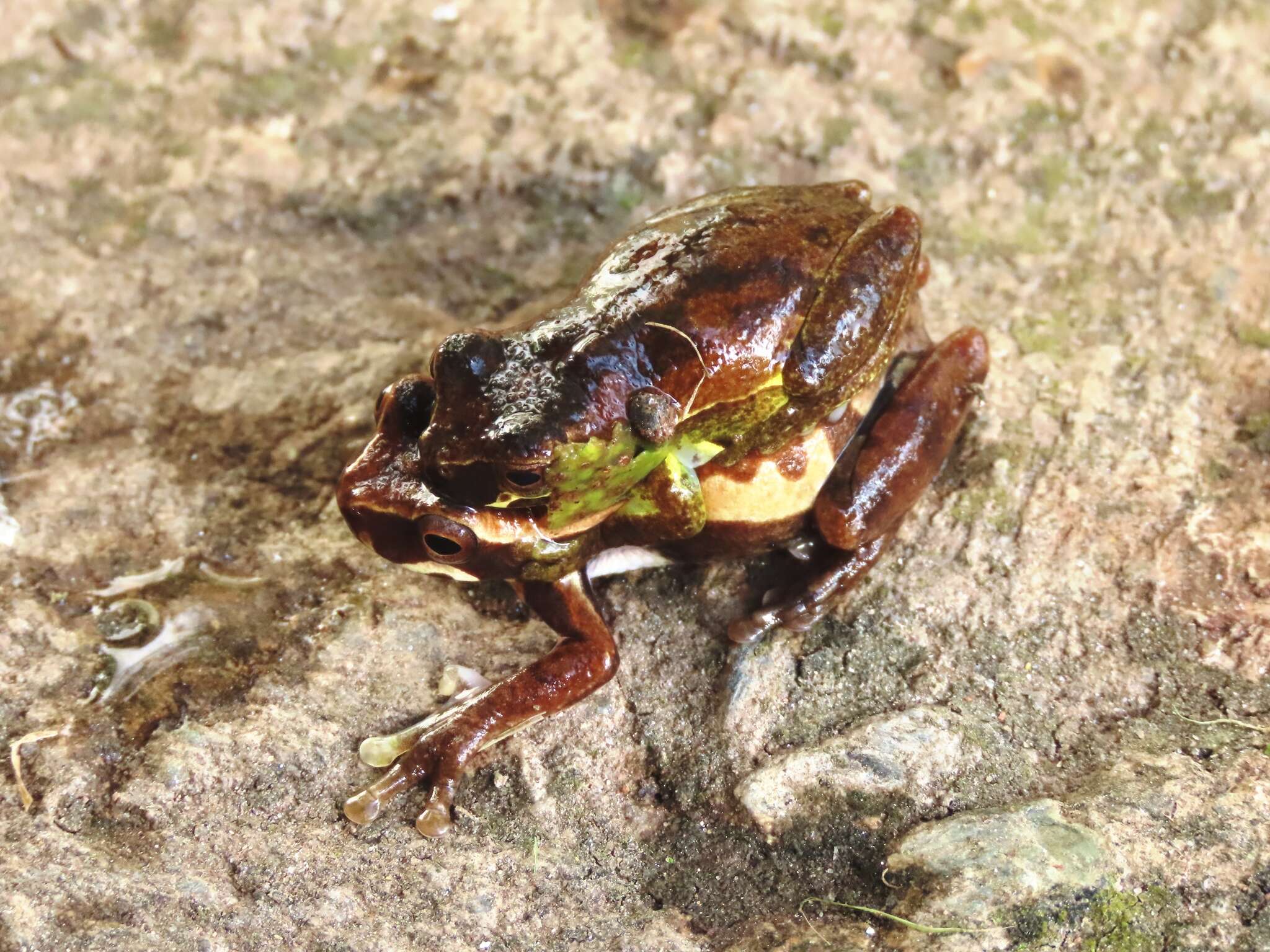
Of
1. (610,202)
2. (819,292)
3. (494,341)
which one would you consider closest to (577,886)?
(494,341)

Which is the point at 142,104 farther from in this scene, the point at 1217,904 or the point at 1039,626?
the point at 1217,904

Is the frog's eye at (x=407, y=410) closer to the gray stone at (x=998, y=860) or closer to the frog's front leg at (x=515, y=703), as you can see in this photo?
the frog's front leg at (x=515, y=703)

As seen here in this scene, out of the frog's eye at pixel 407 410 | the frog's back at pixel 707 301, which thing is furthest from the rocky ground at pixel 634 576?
the frog's back at pixel 707 301

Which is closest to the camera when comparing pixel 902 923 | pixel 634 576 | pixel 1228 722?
pixel 902 923

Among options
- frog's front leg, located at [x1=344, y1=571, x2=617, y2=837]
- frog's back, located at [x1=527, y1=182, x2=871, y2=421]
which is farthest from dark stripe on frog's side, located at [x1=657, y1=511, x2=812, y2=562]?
frog's back, located at [x1=527, y1=182, x2=871, y2=421]

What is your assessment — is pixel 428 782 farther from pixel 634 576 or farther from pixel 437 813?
pixel 634 576

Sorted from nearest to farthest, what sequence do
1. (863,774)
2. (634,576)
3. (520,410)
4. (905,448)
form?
1. (520,410)
2. (863,774)
3. (905,448)
4. (634,576)

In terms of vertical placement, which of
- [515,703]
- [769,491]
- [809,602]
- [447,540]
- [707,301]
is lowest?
[515,703]

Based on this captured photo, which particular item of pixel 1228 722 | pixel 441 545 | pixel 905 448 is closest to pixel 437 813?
pixel 441 545
